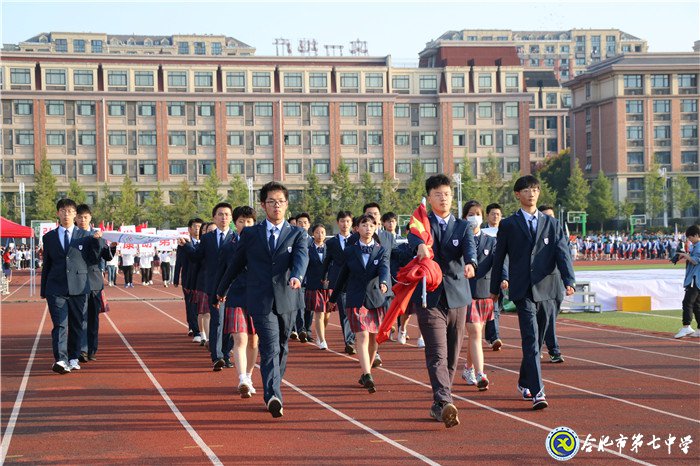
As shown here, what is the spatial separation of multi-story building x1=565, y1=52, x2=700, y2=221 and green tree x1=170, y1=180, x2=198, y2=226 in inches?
1629

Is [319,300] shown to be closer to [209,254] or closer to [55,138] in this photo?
[209,254]

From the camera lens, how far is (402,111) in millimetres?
91125

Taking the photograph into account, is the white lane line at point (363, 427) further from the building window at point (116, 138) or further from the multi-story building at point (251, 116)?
the building window at point (116, 138)

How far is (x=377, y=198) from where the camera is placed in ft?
286

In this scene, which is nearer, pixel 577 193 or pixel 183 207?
pixel 183 207

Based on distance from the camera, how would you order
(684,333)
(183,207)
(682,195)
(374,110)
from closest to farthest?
(684,333), (183,207), (374,110), (682,195)

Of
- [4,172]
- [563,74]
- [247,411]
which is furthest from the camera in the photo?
[563,74]

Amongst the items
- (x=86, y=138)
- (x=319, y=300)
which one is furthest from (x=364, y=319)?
(x=86, y=138)

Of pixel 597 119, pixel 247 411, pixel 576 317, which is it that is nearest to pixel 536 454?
pixel 247 411

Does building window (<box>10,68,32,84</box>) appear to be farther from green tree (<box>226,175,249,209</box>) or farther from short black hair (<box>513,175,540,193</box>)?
short black hair (<box>513,175,540,193</box>)

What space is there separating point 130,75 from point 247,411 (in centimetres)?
8058

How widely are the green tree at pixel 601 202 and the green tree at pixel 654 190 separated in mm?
3268

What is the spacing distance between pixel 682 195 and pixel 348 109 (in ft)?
104

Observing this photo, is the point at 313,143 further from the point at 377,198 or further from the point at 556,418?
the point at 556,418
